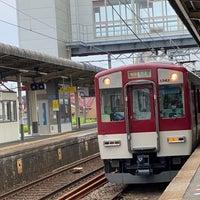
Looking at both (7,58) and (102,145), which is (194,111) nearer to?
(102,145)

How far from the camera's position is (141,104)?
34.9 ft

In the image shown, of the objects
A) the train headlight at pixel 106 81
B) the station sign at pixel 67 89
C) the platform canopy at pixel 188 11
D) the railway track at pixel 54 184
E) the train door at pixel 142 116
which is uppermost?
the platform canopy at pixel 188 11

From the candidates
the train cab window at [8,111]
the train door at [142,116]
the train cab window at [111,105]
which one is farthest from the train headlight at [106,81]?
the train cab window at [8,111]

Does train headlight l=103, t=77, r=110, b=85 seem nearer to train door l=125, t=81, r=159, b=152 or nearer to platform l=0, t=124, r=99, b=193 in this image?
train door l=125, t=81, r=159, b=152

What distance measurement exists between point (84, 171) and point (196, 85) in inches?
228

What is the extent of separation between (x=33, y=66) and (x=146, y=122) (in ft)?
40.4

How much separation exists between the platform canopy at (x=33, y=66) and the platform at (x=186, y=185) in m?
9.68

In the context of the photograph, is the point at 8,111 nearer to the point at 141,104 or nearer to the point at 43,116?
the point at 43,116

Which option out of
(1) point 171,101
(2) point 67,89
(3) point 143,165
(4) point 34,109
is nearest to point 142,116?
(1) point 171,101

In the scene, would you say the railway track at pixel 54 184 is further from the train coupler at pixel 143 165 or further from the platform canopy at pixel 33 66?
the platform canopy at pixel 33 66

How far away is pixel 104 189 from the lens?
1201cm

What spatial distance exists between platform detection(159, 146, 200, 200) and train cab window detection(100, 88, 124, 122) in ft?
6.34

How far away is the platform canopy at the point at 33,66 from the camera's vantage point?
18.4 metres

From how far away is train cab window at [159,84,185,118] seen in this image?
10.6m
